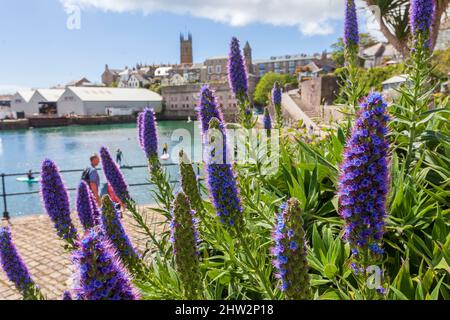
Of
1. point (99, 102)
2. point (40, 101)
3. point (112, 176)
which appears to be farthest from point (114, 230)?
point (40, 101)

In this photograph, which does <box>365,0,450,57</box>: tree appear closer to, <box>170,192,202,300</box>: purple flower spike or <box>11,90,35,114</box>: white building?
<box>170,192,202,300</box>: purple flower spike

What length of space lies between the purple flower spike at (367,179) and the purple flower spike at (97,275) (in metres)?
→ 0.92

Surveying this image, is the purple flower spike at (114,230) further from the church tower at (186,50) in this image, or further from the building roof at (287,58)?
the church tower at (186,50)

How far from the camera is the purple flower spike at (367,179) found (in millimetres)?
1390

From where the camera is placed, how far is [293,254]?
1.27 metres

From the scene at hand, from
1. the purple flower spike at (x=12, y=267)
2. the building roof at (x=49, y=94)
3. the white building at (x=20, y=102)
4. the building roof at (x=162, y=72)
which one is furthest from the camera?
the building roof at (x=162, y=72)

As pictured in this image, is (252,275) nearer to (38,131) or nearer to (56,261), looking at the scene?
(56,261)

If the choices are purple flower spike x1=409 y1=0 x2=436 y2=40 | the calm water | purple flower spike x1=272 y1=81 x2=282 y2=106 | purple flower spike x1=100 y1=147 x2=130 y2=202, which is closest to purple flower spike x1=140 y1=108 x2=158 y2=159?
purple flower spike x1=100 y1=147 x2=130 y2=202

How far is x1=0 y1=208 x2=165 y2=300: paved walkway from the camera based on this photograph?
542cm

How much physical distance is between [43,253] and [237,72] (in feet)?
20.0

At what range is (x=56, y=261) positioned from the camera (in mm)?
6762

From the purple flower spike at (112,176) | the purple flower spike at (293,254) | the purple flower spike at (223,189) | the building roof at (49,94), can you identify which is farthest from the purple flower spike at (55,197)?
the building roof at (49,94)
